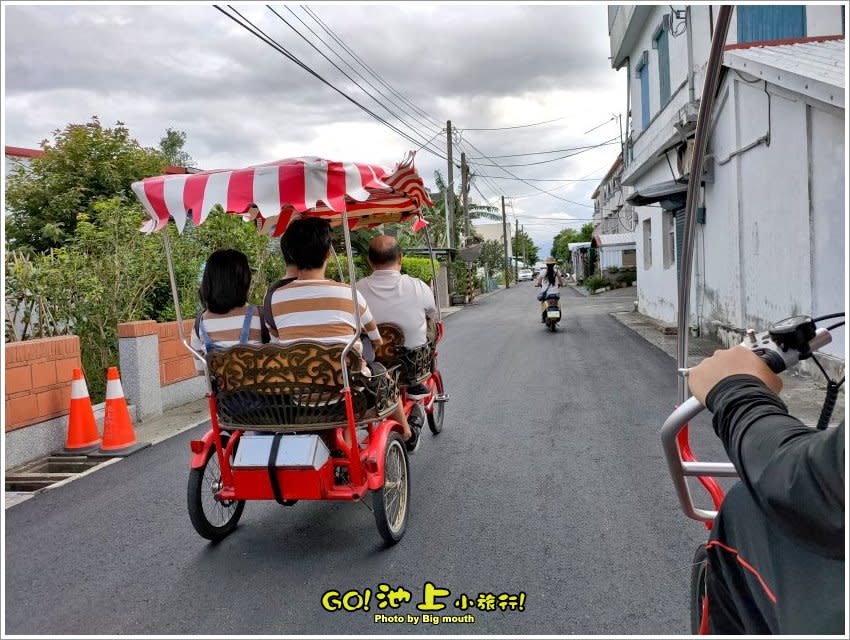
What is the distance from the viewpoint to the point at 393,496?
14.1 ft

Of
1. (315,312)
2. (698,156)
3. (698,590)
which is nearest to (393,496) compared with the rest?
(315,312)

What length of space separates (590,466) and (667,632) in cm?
245

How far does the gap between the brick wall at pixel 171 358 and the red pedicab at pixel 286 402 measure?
4331 mm

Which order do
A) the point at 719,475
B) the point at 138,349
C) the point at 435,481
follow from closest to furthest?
the point at 719,475 → the point at 435,481 → the point at 138,349

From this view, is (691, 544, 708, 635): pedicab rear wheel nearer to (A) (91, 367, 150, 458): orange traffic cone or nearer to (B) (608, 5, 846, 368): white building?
(A) (91, 367, 150, 458): orange traffic cone

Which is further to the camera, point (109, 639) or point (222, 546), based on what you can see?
point (222, 546)

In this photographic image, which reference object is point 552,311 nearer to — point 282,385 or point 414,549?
point 414,549

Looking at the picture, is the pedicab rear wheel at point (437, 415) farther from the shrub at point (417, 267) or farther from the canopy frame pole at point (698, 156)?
the shrub at point (417, 267)

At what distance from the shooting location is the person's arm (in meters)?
1.23

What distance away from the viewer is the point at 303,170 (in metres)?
3.64

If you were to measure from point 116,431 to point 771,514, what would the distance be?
636 cm

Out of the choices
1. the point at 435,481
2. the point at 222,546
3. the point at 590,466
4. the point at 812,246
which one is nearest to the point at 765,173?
the point at 812,246

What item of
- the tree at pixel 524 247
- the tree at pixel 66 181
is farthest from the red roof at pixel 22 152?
the tree at pixel 524 247

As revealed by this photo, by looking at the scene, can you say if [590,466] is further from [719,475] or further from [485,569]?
[719,475]
